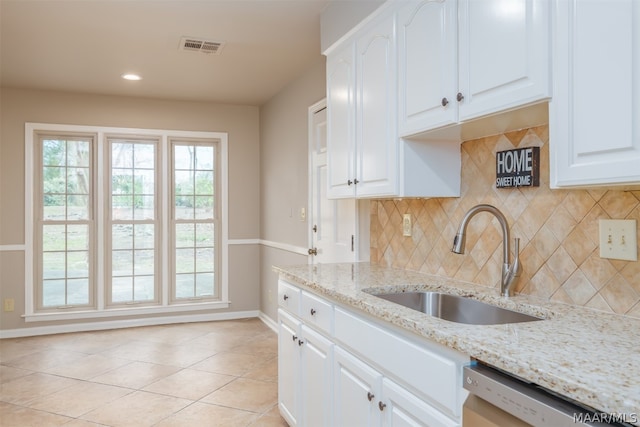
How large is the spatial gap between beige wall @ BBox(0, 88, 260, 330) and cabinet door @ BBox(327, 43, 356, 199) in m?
2.85

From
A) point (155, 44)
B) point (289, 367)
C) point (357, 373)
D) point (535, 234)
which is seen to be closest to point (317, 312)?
point (357, 373)

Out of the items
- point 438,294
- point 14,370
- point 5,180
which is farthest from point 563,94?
point 5,180

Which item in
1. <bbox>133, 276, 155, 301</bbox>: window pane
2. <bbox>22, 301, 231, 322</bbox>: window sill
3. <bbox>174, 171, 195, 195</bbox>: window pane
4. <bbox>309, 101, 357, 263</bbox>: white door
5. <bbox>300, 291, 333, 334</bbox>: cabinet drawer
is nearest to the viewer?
<bbox>300, 291, 333, 334</bbox>: cabinet drawer

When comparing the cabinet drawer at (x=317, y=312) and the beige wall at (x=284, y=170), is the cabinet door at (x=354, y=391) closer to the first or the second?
the cabinet drawer at (x=317, y=312)

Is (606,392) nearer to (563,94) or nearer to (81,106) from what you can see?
(563,94)

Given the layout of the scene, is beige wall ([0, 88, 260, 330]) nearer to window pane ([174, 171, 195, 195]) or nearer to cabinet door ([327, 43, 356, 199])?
window pane ([174, 171, 195, 195])

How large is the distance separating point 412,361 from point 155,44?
10.1ft

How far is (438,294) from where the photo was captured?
6.86ft

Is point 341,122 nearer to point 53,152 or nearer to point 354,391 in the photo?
point 354,391

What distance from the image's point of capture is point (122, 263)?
5152mm

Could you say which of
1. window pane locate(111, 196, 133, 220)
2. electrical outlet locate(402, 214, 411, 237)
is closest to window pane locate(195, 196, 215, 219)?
window pane locate(111, 196, 133, 220)

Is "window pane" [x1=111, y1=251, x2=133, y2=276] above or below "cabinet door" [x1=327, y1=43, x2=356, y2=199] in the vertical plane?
below

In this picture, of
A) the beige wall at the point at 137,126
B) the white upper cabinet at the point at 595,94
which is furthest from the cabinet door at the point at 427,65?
the beige wall at the point at 137,126

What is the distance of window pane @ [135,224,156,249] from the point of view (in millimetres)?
5207
